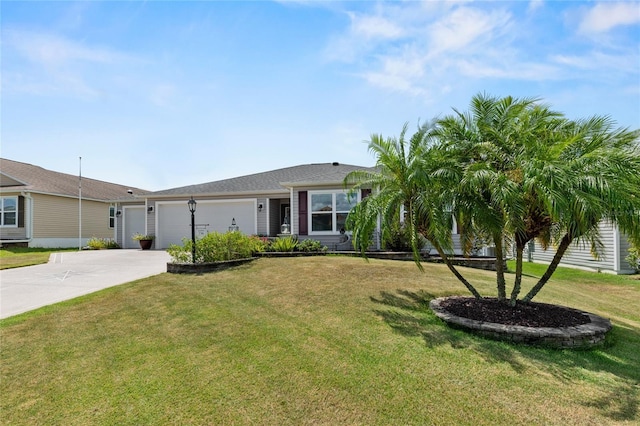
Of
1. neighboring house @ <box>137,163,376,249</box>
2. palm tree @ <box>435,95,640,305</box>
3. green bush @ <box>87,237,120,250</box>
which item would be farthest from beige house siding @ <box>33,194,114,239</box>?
palm tree @ <box>435,95,640,305</box>

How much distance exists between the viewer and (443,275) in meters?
9.09

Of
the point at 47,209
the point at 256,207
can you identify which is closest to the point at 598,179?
the point at 256,207

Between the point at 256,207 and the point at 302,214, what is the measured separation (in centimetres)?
332

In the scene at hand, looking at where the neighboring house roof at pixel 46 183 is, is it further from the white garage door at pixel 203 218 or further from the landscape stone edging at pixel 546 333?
the landscape stone edging at pixel 546 333

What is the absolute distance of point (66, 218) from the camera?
2109cm

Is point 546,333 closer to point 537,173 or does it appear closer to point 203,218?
point 537,173

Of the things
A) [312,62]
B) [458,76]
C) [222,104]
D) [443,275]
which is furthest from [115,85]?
[443,275]

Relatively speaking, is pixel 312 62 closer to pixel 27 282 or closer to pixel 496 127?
pixel 496 127

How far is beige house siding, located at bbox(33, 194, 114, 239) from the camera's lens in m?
19.6

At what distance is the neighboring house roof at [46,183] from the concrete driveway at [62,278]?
8.29 meters

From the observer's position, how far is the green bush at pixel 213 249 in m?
10.2

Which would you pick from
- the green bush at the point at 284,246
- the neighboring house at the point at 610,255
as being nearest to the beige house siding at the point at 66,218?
the green bush at the point at 284,246

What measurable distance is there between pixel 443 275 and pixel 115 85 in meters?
10.9

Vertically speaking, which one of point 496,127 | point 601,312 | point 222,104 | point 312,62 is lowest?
point 601,312
